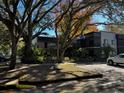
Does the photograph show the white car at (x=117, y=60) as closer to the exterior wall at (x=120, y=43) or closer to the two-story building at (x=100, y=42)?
the two-story building at (x=100, y=42)

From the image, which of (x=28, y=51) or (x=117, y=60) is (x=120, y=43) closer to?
(x=117, y=60)

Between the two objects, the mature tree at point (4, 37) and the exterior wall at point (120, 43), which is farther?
the exterior wall at point (120, 43)

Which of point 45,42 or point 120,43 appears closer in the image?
point 45,42

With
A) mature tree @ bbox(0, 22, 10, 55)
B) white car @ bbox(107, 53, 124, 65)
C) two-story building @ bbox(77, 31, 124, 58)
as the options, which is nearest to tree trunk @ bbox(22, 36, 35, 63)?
white car @ bbox(107, 53, 124, 65)

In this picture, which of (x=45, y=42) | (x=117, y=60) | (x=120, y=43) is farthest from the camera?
(x=120, y=43)

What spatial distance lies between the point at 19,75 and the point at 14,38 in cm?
525

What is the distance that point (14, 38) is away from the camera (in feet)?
78.7

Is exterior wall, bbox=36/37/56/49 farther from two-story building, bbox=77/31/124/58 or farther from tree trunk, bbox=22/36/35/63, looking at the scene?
tree trunk, bbox=22/36/35/63

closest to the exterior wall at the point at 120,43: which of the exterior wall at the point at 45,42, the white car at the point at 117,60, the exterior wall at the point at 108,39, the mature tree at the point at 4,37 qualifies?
the exterior wall at the point at 108,39

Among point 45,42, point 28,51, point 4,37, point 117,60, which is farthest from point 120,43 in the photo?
point 28,51

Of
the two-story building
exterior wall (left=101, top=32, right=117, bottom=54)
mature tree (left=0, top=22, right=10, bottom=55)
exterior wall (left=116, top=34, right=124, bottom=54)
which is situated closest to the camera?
mature tree (left=0, top=22, right=10, bottom=55)

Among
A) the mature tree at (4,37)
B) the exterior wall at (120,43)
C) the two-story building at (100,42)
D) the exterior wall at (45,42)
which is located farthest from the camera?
the exterior wall at (120,43)

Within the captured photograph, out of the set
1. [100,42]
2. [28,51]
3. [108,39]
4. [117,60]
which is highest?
[108,39]

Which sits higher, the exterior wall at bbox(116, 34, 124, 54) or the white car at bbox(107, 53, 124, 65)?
the exterior wall at bbox(116, 34, 124, 54)
